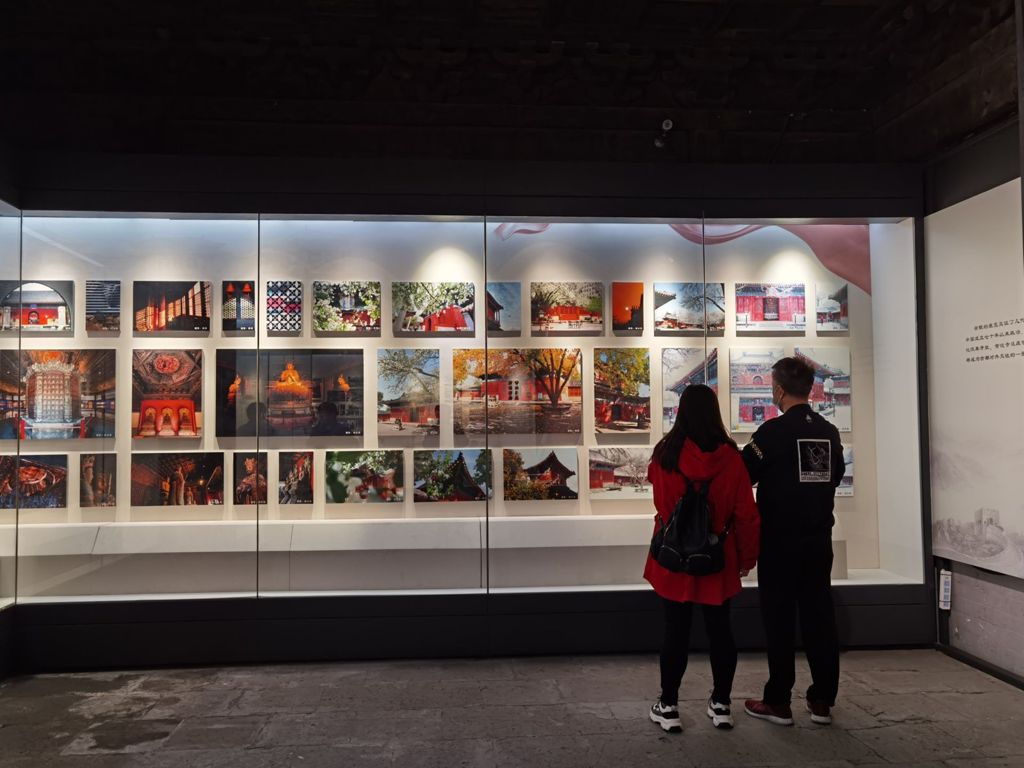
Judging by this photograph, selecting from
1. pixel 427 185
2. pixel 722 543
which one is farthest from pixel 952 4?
pixel 722 543

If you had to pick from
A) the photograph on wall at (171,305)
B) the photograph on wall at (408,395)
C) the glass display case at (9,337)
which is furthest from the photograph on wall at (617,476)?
the glass display case at (9,337)

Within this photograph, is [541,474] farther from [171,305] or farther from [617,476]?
[171,305]

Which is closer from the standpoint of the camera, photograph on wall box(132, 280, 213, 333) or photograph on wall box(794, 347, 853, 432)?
photograph on wall box(132, 280, 213, 333)

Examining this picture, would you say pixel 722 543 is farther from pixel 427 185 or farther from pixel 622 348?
pixel 427 185

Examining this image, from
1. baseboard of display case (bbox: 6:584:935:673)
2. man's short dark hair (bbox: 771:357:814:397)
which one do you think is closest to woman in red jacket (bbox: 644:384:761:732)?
man's short dark hair (bbox: 771:357:814:397)

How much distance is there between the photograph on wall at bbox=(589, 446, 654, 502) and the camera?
4934mm

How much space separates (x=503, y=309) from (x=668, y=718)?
2.74m

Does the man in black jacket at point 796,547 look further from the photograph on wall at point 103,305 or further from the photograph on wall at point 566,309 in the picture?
the photograph on wall at point 103,305

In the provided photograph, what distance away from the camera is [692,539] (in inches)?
127

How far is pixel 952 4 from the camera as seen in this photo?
4418 mm

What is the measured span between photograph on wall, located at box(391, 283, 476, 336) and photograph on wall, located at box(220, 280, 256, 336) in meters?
0.95

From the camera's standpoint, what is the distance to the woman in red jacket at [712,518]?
3.29m

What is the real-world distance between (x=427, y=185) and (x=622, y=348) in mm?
1762

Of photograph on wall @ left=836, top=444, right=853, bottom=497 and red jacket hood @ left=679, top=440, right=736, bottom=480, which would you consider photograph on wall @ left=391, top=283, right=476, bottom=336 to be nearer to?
red jacket hood @ left=679, top=440, right=736, bottom=480
